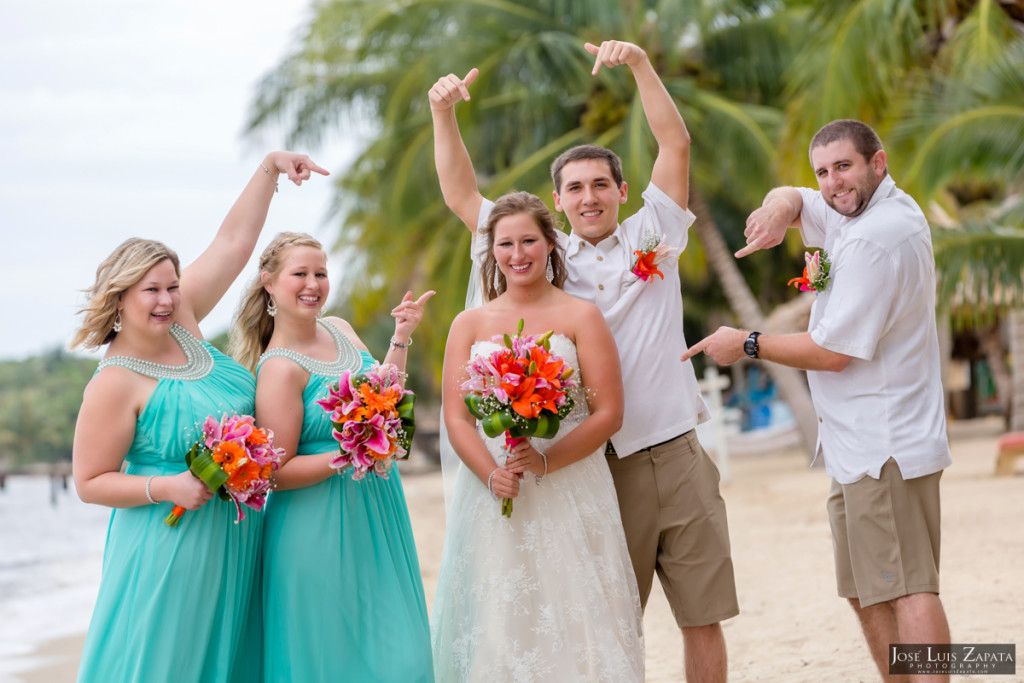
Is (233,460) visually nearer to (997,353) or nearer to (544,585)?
(544,585)

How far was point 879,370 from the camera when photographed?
4.14 metres

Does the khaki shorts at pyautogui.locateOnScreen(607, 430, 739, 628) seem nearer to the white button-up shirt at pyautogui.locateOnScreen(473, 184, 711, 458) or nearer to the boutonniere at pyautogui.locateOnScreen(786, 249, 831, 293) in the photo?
the white button-up shirt at pyautogui.locateOnScreen(473, 184, 711, 458)

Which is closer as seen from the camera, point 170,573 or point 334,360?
point 170,573

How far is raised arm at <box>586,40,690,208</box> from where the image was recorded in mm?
4531

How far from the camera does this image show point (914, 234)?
4109 millimetres

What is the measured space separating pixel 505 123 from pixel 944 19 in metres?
9.25

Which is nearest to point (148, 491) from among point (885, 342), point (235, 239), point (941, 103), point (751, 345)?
point (235, 239)

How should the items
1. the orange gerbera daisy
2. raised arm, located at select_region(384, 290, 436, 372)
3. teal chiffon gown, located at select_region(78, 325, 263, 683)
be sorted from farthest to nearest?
raised arm, located at select_region(384, 290, 436, 372) < teal chiffon gown, located at select_region(78, 325, 263, 683) < the orange gerbera daisy

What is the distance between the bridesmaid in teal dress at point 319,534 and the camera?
13.3ft

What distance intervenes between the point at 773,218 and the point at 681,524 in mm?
1503

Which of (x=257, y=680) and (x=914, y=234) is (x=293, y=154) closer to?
(x=257, y=680)

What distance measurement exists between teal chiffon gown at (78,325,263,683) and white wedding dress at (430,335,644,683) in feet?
3.00

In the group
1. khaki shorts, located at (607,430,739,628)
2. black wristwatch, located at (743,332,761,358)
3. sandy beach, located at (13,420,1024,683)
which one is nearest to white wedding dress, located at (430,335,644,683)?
khaki shorts, located at (607,430,739,628)

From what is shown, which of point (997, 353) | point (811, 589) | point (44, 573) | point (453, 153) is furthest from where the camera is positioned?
point (997, 353)
